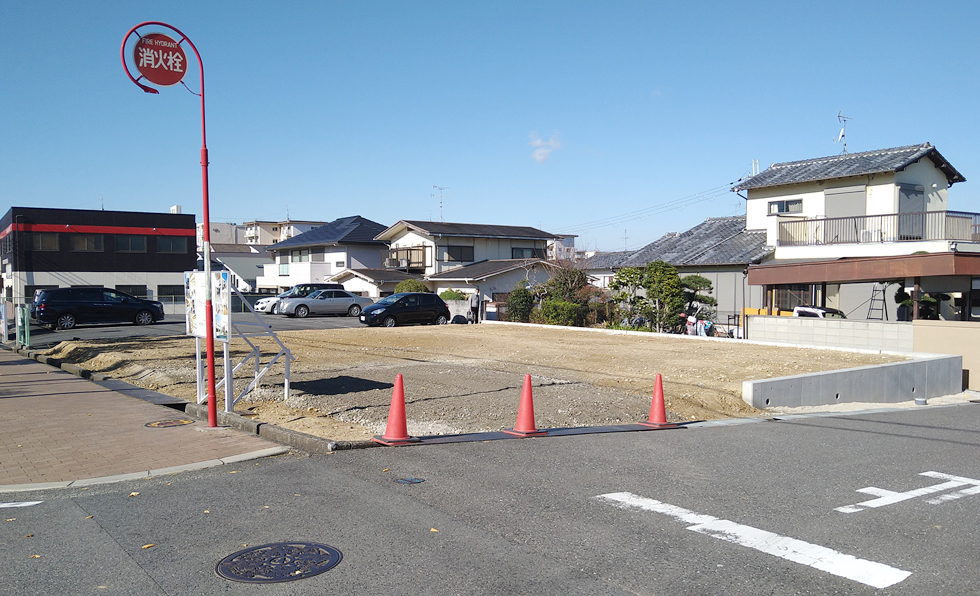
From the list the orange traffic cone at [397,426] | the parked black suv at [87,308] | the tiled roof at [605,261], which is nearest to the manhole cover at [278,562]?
the orange traffic cone at [397,426]

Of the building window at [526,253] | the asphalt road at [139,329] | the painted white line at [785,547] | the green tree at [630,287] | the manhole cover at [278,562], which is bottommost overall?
the painted white line at [785,547]

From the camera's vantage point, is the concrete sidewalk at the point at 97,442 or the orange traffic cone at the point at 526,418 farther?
the orange traffic cone at the point at 526,418

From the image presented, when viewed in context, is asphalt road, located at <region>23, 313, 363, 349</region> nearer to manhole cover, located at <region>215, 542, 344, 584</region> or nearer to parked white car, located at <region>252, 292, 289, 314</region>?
parked white car, located at <region>252, 292, 289, 314</region>

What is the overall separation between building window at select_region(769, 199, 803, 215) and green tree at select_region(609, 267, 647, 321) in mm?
9158

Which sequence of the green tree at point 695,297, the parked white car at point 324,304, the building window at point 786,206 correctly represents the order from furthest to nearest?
the parked white car at point 324,304 → the building window at point 786,206 → the green tree at point 695,297

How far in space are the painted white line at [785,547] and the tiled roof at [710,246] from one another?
26584mm

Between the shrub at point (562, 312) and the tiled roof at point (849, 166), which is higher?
the tiled roof at point (849, 166)

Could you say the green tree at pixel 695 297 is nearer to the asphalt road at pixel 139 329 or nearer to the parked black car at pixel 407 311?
the parked black car at pixel 407 311

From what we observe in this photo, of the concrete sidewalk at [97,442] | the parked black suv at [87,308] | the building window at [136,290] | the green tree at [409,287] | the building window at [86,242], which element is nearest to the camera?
the concrete sidewalk at [97,442]

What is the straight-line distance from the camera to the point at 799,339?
2269 centimetres

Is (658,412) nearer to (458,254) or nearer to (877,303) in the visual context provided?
(877,303)

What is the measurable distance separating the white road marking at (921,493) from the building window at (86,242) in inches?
2095

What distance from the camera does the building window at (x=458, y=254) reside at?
50.0m

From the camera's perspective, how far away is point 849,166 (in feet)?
106
